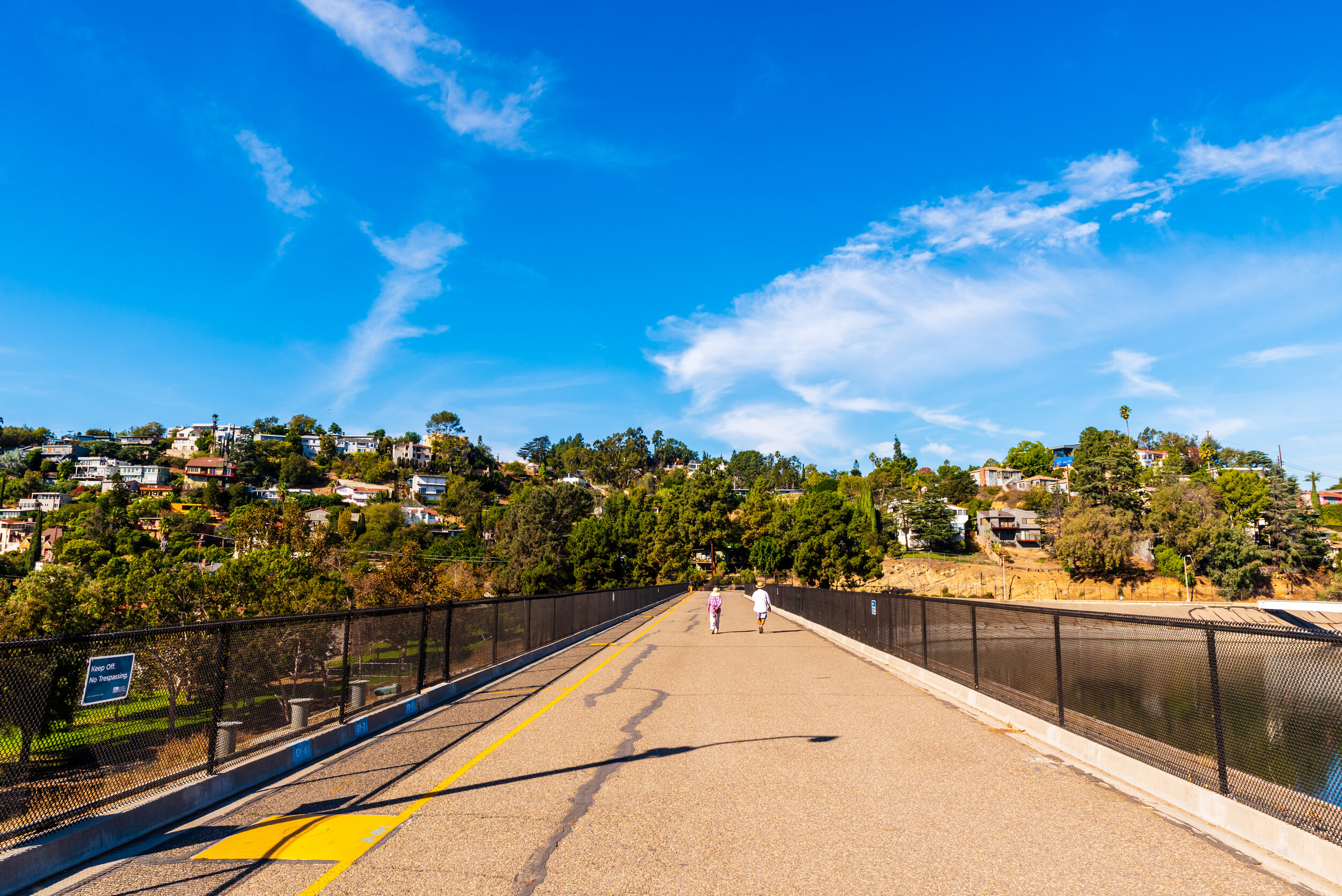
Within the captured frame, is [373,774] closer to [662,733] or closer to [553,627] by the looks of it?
[662,733]

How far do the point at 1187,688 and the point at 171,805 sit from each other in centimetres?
987

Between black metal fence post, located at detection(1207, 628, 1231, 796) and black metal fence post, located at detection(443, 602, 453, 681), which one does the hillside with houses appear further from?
black metal fence post, located at detection(1207, 628, 1231, 796)

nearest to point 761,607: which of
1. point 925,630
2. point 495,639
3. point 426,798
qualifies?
point 925,630

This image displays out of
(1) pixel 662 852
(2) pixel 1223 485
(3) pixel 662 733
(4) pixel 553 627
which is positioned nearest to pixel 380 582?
(4) pixel 553 627

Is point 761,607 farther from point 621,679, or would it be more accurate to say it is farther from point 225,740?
point 225,740

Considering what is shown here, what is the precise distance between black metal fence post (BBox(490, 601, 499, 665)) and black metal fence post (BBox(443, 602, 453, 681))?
2.01 m

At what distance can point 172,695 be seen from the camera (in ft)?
25.1

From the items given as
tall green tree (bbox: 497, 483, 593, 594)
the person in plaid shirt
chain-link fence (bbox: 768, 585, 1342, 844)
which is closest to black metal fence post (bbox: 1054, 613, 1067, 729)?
A: chain-link fence (bbox: 768, 585, 1342, 844)

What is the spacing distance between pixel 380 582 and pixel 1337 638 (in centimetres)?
5001

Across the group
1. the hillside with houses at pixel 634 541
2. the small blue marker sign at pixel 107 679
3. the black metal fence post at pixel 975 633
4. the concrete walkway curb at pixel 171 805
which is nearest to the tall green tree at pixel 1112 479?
the hillside with houses at pixel 634 541

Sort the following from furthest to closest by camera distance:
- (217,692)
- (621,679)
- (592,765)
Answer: (621,679) → (592,765) → (217,692)

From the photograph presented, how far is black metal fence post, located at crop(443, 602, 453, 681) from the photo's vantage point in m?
13.1

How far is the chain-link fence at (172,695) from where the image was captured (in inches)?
210

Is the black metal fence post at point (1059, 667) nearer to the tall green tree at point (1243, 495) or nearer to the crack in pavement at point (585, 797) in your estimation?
the crack in pavement at point (585, 797)
